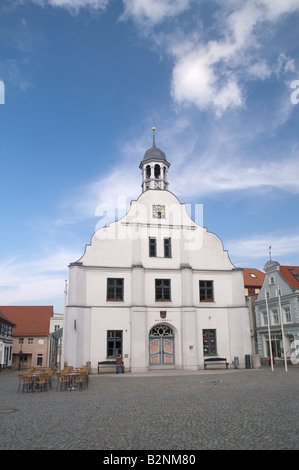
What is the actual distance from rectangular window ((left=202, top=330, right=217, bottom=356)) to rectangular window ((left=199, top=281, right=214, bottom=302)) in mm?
2443

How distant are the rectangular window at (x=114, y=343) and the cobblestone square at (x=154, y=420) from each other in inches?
488

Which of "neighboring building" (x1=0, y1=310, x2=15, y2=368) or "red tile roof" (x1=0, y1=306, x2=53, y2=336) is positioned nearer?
"neighboring building" (x1=0, y1=310, x2=15, y2=368)

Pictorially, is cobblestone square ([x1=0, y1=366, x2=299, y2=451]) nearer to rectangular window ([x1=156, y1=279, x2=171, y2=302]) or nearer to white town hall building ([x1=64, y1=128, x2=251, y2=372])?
white town hall building ([x1=64, y1=128, x2=251, y2=372])

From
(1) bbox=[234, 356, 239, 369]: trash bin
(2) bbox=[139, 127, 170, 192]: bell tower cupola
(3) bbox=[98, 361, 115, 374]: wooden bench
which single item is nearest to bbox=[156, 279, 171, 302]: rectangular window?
(3) bbox=[98, 361, 115, 374]: wooden bench

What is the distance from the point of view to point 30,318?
6347 cm

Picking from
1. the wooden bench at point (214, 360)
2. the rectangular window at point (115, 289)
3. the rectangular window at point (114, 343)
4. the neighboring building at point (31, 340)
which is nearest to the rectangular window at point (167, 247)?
the rectangular window at point (115, 289)

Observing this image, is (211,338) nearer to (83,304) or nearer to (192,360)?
(192,360)

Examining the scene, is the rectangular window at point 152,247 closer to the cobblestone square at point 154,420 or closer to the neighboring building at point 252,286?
the cobblestone square at point 154,420

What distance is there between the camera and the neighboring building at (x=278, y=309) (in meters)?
37.6

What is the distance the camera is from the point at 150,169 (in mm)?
34312

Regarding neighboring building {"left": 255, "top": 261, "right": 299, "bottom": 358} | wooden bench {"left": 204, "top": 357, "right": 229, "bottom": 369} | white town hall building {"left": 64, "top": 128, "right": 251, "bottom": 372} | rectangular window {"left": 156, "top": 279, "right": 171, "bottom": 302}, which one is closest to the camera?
white town hall building {"left": 64, "top": 128, "right": 251, "bottom": 372}

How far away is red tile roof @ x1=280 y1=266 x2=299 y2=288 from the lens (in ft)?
130

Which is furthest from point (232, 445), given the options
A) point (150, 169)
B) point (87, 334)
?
point (150, 169)

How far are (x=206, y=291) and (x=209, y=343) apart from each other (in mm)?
3915
